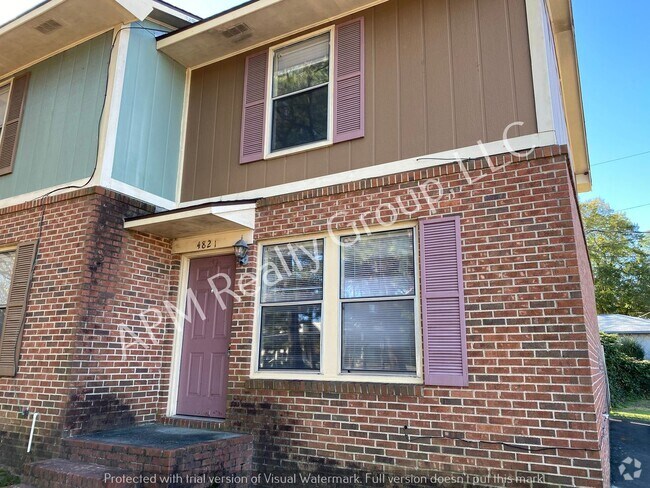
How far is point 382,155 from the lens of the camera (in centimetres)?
520

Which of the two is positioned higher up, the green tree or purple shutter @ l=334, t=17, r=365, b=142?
the green tree

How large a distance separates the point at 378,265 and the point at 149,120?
3772mm

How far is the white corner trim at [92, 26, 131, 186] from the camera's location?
584 cm

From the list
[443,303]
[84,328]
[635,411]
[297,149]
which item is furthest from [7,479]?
[635,411]

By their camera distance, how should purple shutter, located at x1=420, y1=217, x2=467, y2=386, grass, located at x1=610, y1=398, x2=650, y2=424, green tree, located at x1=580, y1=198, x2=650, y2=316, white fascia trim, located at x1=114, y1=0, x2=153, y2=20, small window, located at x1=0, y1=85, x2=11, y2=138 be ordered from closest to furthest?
purple shutter, located at x1=420, y1=217, x2=467, y2=386, white fascia trim, located at x1=114, y1=0, x2=153, y2=20, small window, located at x1=0, y1=85, x2=11, y2=138, grass, located at x1=610, y1=398, x2=650, y2=424, green tree, located at x1=580, y1=198, x2=650, y2=316

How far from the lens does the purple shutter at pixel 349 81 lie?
215 inches

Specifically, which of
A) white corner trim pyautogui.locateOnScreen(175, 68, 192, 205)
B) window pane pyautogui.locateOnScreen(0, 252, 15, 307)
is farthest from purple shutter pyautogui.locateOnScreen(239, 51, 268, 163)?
window pane pyautogui.locateOnScreen(0, 252, 15, 307)

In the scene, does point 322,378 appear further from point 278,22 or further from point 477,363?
point 278,22

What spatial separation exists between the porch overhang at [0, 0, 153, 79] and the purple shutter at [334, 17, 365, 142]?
2676mm

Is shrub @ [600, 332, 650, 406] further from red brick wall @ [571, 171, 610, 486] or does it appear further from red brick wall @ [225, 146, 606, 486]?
red brick wall @ [225, 146, 606, 486]

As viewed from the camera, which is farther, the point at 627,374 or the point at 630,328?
the point at 630,328

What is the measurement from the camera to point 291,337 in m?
5.33

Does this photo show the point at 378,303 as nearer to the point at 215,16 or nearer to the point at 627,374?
the point at 215,16

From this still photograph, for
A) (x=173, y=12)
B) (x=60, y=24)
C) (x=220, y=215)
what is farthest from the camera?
(x=173, y=12)
